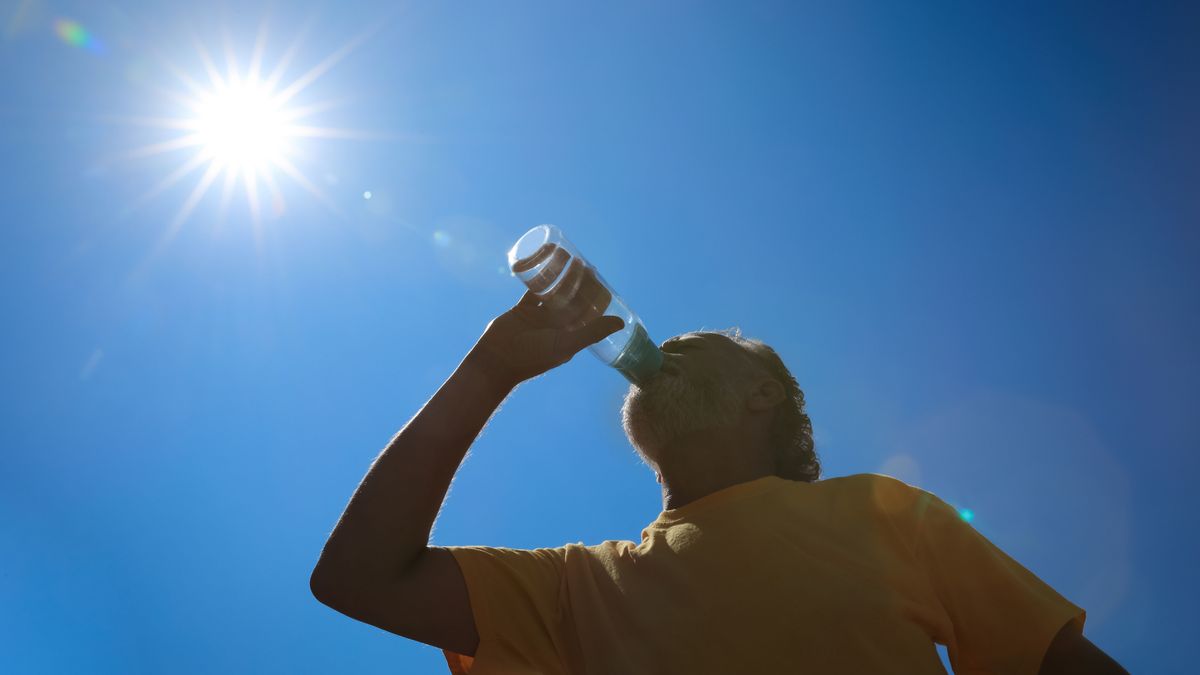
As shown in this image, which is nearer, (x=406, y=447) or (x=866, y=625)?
(x=866, y=625)

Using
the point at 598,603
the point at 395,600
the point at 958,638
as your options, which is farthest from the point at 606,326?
the point at 958,638

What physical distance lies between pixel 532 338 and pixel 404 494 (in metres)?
0.64

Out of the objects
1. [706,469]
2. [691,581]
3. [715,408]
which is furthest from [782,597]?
[715,408]

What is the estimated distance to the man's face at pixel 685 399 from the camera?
2623mm

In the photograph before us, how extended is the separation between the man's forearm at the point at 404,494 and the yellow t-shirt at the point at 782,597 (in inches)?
9.1

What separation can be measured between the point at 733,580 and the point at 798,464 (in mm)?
1200

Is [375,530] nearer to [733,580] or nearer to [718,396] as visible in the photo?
[733,580]

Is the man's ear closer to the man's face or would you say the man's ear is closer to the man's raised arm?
the man's face

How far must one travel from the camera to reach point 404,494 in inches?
77.0

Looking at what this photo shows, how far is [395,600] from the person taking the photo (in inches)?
75.1

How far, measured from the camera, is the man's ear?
282cm

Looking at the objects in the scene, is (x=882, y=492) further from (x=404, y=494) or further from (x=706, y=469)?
(x=404, y=494)

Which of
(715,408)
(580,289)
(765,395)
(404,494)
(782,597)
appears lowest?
(782,597)

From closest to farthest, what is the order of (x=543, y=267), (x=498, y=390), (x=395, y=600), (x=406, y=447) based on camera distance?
(x=395, y=600), (x=406, y=447), (x=498, y=390), (x=543, y=267)
